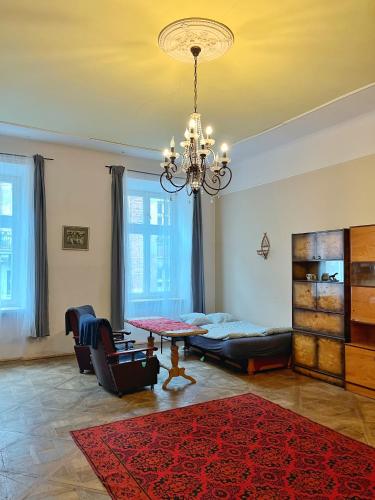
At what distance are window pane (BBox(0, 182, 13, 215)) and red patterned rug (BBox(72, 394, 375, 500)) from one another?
374 centimetres

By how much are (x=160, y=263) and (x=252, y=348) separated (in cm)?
268

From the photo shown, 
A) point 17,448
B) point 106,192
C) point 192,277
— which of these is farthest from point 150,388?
point 106,192

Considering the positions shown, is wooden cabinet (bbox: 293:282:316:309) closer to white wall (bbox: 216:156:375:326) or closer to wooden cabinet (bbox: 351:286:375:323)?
wooden cabinet (bbox: 351:286:375:323)

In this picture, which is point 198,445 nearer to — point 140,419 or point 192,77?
point 140,419

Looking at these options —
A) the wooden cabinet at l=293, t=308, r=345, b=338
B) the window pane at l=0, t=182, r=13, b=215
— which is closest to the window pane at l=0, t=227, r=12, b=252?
the window pane at l=0, t=182, r=13, b=215

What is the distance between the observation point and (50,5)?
9.15 ft

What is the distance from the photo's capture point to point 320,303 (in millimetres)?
4977

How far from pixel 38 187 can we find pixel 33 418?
11.6 feet

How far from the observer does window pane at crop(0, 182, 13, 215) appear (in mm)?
5805

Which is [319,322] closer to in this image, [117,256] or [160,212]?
[117,256]

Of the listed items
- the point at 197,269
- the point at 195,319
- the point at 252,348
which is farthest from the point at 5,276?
the point at 252,348

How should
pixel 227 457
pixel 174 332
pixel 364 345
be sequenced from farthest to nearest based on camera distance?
pixel 174 332
pixel 364 345
pixel 227 457

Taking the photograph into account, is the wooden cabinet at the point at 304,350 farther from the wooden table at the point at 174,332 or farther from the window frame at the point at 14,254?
the window frame at the point at 14,254

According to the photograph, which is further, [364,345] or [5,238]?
[5,238]
